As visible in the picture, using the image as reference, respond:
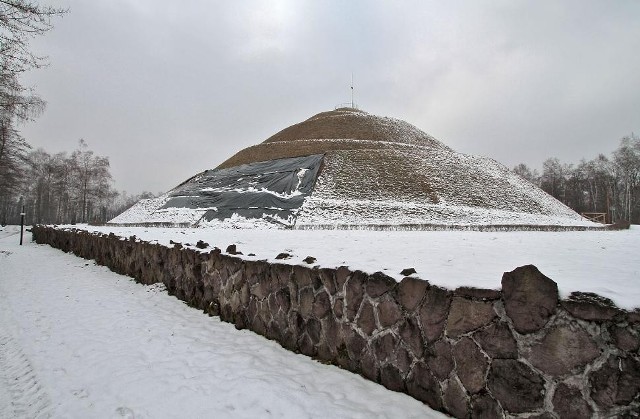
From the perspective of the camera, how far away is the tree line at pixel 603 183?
45094mm

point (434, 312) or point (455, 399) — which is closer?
point (455, 399)

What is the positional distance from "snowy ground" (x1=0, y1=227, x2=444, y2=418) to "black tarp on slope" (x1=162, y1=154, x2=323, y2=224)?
54.0 ft

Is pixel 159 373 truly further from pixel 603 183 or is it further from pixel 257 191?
pixel 603 183

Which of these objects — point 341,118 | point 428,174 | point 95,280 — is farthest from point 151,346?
point 341,118

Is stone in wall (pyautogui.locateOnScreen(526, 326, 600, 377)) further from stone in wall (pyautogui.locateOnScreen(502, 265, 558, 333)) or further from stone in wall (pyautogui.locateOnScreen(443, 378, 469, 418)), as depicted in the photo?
stone in wall (pyautogui.locateOnScreen(443, 378, 469, 418))

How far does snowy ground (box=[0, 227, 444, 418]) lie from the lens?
9.52ft

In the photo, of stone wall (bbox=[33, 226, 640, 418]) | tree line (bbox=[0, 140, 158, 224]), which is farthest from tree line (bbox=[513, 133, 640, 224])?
tree line (bbox=[0, 140, 158, 224])

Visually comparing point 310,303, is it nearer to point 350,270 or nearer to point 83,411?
point 350,270

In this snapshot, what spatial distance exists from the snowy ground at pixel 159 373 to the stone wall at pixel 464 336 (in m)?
0.24

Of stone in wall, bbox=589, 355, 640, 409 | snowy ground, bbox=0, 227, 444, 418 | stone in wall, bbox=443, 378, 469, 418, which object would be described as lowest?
snowy ground, bbox=0, 227, 444, 418

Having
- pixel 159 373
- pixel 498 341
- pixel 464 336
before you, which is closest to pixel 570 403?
pixel 498 341

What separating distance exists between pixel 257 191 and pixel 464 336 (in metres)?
24.1

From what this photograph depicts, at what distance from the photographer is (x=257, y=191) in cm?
2586

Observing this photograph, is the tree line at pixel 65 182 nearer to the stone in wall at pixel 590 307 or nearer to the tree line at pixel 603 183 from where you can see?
the stone in wall at pixel 590 307
